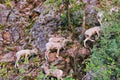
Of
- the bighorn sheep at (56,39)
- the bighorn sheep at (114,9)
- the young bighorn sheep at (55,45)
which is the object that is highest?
the bighorn sheep at (114,9)

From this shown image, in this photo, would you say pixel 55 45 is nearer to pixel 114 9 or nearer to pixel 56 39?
pixel 56 39

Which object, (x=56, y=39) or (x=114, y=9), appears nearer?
(x=114, y=9)

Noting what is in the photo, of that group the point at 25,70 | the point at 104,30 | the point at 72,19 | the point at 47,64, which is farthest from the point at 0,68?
the point at 104,30

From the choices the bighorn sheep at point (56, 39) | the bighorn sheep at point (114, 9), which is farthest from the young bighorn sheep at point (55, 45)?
the bighorn sheep at point (114, 9)

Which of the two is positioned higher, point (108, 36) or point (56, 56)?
point (108, 36)

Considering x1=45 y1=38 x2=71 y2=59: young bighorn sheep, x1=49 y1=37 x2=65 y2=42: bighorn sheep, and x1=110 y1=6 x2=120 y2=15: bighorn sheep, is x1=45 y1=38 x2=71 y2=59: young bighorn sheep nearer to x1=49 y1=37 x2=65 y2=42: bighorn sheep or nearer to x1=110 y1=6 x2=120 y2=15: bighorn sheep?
x1=49 y1=37 x2=65 y2=42: bighorn sheep

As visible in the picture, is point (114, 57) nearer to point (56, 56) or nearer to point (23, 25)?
point (56, 56)

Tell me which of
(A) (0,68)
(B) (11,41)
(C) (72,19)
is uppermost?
(C) (72,19)

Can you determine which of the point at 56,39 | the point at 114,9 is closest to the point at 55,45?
the point at 56,39

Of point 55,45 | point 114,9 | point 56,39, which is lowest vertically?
point 55,45

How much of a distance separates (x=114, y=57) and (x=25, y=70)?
2.57 metres

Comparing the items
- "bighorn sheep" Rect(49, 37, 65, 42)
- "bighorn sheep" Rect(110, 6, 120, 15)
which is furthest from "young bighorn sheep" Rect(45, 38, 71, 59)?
"bighorn sheep" Rect(110, 6, 120, 15)

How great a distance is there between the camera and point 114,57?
A: 710 centimetres

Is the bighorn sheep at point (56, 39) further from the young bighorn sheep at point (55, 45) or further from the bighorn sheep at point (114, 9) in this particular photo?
the bighorn sheep at point (114, 9)
